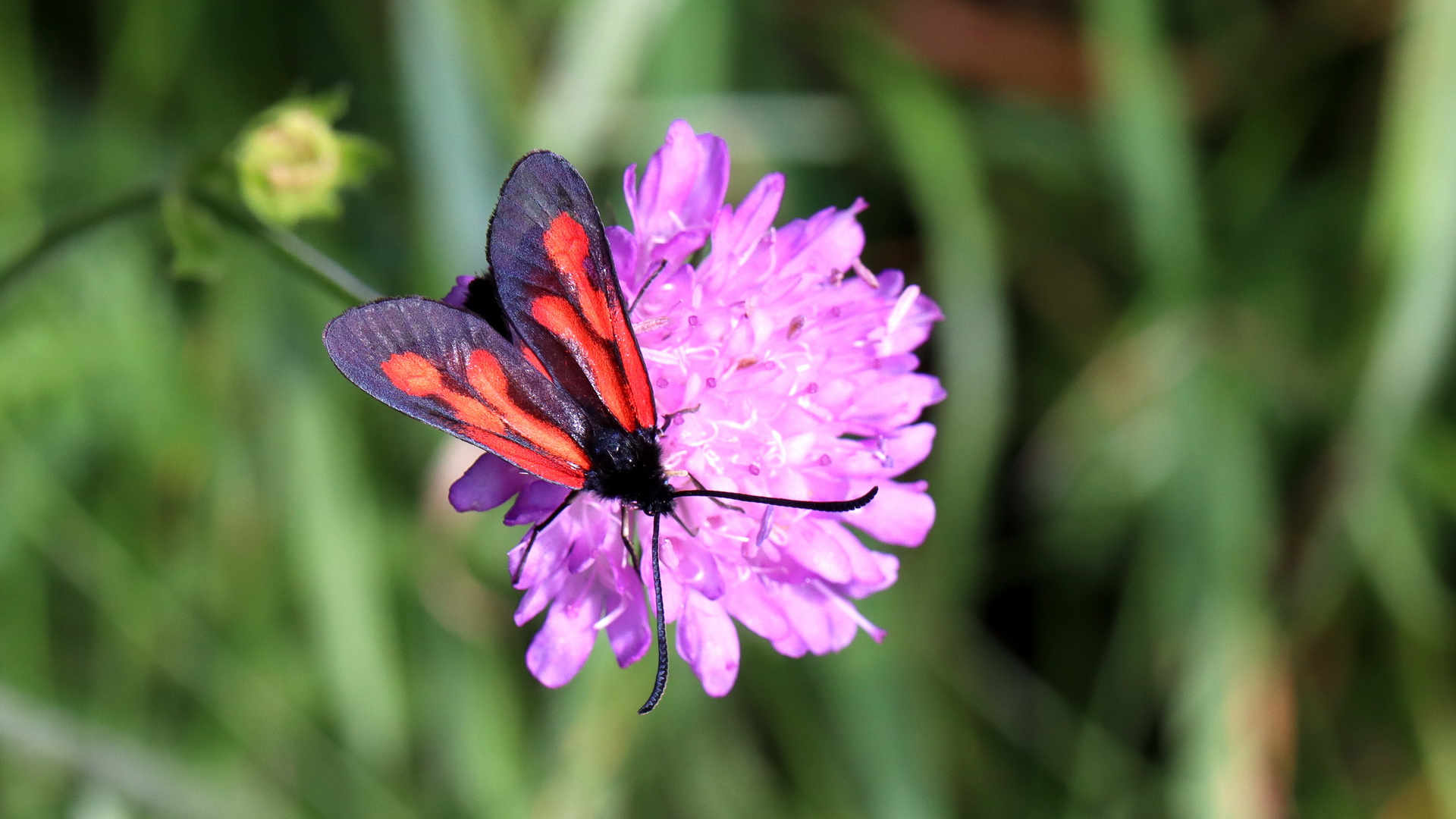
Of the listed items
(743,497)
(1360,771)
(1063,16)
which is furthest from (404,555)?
(1360,771)

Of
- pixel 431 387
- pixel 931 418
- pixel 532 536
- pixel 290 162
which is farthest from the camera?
pixel 931 418

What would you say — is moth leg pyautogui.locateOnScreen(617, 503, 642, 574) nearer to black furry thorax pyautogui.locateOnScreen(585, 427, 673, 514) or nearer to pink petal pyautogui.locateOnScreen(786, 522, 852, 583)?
black furry thorax pyautogui.locateOnScreen(585, 427, 673, 514)

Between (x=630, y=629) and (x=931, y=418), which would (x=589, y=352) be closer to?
(x=630, y=629)

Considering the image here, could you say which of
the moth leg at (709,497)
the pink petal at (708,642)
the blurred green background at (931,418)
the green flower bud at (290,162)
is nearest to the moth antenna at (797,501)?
the moth leg at (709,497)

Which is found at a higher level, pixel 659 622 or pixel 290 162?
pixel 290 162

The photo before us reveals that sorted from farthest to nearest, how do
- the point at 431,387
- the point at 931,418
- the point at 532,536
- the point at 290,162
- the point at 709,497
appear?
the point at 931,418, the point at 290,162, the point at 709,497, the point at 532,536, the point at 431,387

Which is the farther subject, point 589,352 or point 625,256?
point 625,256

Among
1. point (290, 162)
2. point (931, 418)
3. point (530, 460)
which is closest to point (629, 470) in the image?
point (530, 460)
